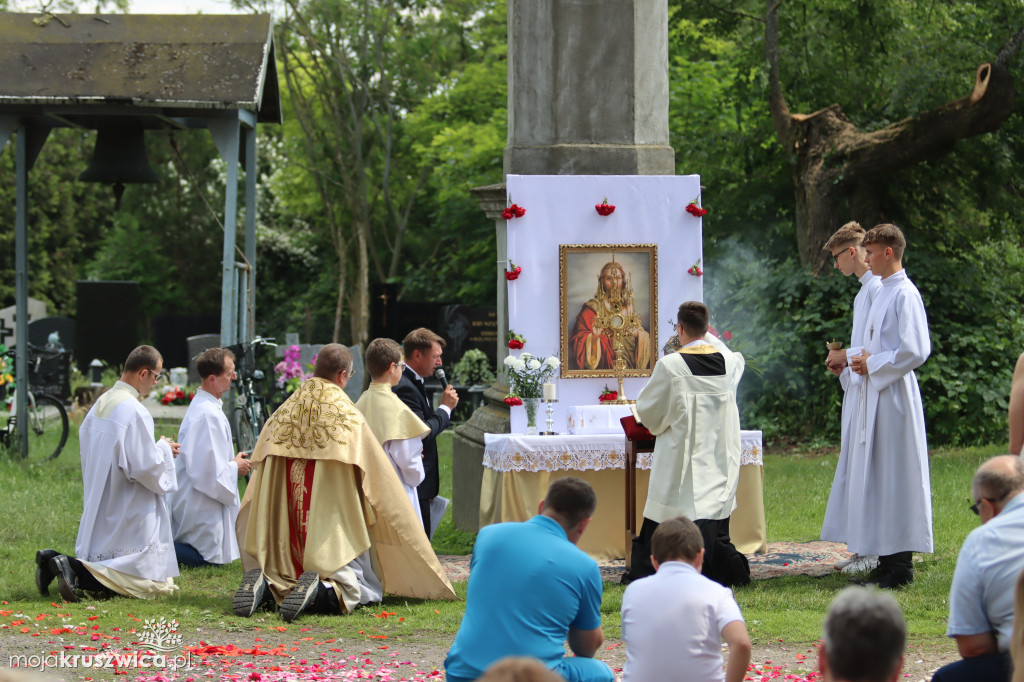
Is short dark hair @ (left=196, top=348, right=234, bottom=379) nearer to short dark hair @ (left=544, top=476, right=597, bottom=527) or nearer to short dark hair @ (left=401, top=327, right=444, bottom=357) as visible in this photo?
short dark hair @ (left=401, top=327, right=444, bottom=357)

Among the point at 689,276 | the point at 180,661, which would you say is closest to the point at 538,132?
the point at 689,276

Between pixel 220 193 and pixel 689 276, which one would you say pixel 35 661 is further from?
pixel 220 193

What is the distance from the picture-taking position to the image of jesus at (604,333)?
8945mm

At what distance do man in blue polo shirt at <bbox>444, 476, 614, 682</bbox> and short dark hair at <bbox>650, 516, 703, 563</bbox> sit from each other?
230 mm

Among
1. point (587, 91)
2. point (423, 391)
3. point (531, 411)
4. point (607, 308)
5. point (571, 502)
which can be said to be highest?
point (587, 91)

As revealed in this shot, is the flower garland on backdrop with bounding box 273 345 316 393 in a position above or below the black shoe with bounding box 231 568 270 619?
above

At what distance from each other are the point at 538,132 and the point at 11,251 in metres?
28.5

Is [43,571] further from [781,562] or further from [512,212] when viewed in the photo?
[781,562]

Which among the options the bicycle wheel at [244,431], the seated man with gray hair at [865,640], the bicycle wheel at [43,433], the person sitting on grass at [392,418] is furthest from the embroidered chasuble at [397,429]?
the bicycle wheel at [43,433]

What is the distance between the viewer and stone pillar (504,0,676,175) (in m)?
9.30

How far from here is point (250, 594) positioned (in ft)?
22.4

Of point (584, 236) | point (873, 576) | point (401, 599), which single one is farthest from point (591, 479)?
point (873, 576)

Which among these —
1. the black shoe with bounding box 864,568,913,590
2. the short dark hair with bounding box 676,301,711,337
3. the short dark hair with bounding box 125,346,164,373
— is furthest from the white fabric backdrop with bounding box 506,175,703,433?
the short dark hair with bounding box 125,346,164,373

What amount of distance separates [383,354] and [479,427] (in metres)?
2.51
